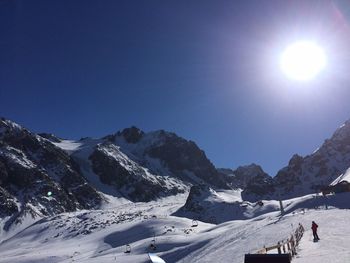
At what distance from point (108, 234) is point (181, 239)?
4269 centimetres

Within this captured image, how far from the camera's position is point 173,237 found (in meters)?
88.1

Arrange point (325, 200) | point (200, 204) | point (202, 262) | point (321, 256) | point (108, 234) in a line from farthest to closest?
point (200, 204), point (108, 234), point (325, 200), point (202, 262), point (321, 256)

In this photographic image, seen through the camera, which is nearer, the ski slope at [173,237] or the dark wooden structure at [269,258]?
the dark wooden structure at [269,258]

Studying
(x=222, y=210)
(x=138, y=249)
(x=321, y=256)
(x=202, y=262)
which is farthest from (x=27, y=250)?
(x=321, y=256)

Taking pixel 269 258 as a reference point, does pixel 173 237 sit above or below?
above

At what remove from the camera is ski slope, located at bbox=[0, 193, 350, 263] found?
128ft

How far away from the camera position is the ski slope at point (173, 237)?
38906 millimetres

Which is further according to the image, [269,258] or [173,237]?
[173,237]

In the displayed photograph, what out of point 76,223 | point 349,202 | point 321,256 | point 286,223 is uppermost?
point 76,223

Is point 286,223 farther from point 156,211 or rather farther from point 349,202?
point 156,211

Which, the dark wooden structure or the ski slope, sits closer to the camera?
the dark wooden structure

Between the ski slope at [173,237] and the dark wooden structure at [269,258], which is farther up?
the ski slope at [173,237]

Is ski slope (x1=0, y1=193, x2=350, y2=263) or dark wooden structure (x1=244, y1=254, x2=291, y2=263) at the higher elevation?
ski slope (x1=0, y1=193, x2=350, y2=263)

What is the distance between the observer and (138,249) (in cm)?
7912
